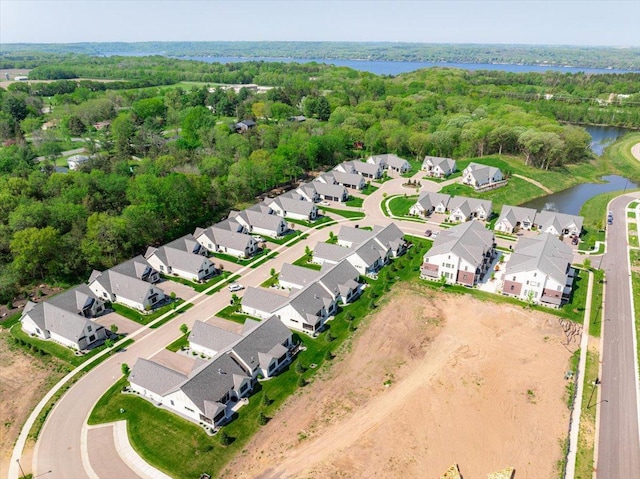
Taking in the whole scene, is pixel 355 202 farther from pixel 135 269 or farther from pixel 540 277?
pixel 135 269

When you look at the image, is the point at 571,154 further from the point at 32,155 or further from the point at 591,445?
the point at 32,155

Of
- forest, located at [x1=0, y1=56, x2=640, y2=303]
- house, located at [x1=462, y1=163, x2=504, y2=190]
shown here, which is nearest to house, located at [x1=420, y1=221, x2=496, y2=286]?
house, located at [x1=462, y1=163, x2=504, y2=190]

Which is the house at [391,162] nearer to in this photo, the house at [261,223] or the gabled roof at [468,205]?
the gabled roof at [468,205]

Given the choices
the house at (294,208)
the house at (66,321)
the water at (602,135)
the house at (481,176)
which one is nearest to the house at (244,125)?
the house at (294,208)

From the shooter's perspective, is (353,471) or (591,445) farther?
(591,445)

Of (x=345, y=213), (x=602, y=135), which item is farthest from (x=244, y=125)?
(x=602, y=135)

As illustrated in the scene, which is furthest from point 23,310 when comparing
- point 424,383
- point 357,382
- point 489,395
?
point 489,395

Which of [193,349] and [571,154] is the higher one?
[571,154]
